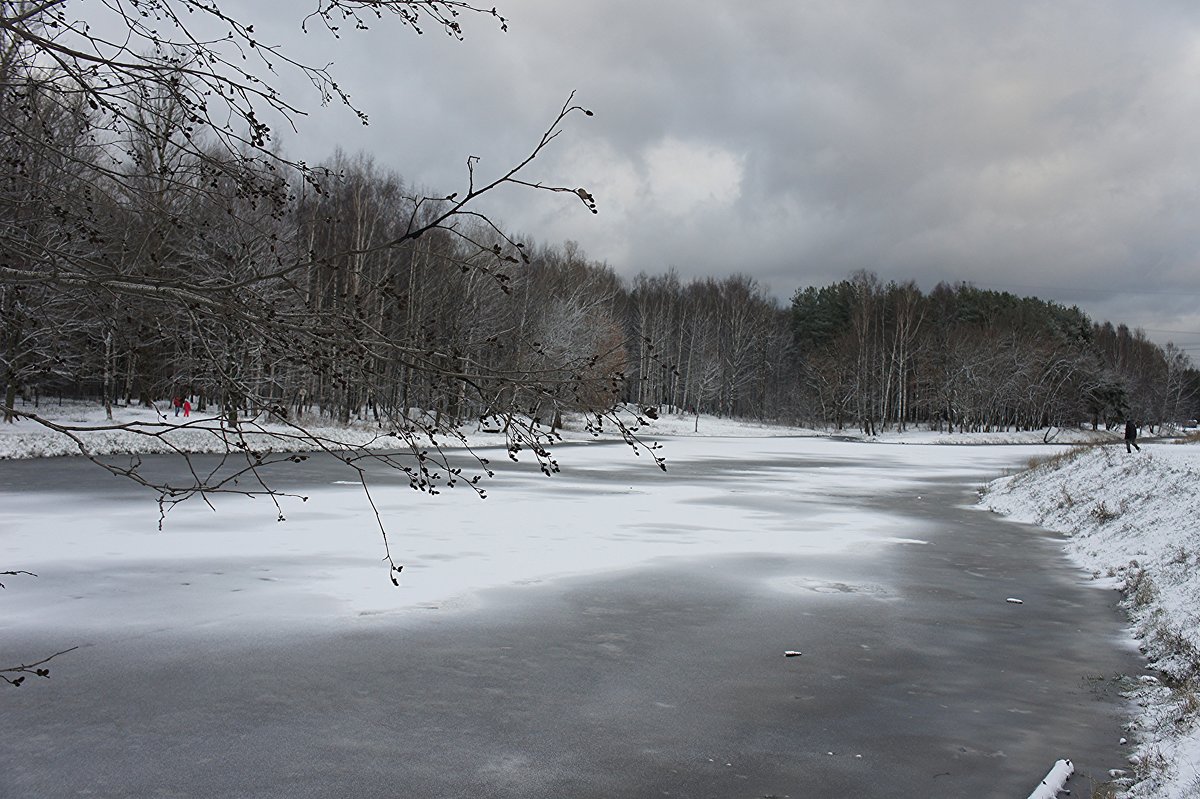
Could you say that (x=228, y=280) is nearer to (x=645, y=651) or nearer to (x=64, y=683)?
(x=64, y=683)

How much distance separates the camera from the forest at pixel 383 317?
264 centimetres

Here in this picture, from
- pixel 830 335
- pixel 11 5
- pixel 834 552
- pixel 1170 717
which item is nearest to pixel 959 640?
pixel 1170 717

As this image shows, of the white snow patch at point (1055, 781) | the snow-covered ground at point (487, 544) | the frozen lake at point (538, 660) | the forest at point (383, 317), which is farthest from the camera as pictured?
the snow-covered ground at point (487, 544)

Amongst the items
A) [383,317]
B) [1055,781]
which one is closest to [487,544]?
[1055,781]

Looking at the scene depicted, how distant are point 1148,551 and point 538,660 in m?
9.60

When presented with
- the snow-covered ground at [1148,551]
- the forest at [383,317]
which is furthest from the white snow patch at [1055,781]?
the forest at [383,317]

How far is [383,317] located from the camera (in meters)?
2.96

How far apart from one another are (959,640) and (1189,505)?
291 inches

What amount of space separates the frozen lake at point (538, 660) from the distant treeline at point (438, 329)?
2142 mm

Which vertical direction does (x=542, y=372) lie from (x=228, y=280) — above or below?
below

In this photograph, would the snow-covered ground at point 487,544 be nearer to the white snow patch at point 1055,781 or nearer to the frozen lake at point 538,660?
the frozen lake at point 538,660

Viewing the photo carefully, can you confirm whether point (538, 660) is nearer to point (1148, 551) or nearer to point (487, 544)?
point (487, 544)

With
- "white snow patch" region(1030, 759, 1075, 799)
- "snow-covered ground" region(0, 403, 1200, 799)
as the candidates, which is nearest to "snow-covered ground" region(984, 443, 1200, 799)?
"snow-covered ground" region(0, 403, 1200, 799)

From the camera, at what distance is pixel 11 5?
292 cm
